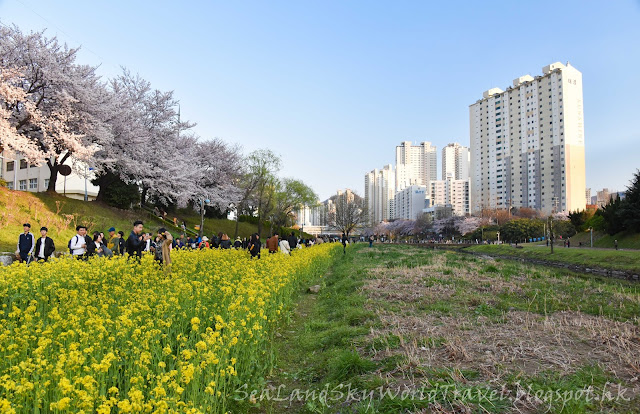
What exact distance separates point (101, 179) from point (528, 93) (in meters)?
107

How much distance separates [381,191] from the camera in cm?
16662

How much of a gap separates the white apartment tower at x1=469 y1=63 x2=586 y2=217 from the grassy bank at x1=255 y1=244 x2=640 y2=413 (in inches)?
3311

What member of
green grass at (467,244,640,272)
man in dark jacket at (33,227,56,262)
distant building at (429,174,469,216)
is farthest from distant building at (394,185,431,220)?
man in dark jacket at (33,227,56,262)

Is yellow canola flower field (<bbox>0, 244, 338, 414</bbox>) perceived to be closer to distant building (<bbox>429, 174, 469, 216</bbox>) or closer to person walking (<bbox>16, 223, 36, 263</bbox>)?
person walking (<bbox>16, 223, 36, 263</bbox>)

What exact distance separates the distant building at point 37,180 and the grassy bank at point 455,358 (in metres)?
39.9

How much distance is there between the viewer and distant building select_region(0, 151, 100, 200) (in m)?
41.1

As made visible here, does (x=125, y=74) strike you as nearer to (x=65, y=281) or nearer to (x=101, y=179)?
(x=101, y=179)

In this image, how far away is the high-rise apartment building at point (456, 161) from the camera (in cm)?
16375

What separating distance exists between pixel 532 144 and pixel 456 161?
62519 mm

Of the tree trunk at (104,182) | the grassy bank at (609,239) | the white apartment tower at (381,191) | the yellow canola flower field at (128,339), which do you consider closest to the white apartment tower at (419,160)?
the white apartment tower at (381,191)

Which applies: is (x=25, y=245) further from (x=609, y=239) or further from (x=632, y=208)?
(x=609, y=239)

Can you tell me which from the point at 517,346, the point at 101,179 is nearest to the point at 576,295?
the point at 517,346

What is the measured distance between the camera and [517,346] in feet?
16.7

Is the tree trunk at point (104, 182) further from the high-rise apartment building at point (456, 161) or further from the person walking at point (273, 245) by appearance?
the high-rise apartment building at point (456, 161)
